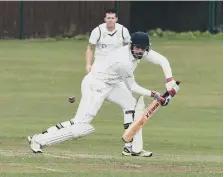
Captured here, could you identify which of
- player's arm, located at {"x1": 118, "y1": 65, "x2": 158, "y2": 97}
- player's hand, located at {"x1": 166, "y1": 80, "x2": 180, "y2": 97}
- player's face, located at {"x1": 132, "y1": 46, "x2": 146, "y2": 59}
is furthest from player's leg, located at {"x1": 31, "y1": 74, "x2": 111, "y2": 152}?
player's hand, located at {"x1": 166, "y1": 80, "x2": 180, "y2": 97}

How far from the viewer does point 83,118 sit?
12.7 meters

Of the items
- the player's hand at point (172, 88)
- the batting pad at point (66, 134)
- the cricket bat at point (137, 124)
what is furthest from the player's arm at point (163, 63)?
the batting pad at point (66, 134)

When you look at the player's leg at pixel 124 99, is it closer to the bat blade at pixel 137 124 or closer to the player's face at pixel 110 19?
the bat blade at pixel 137 124

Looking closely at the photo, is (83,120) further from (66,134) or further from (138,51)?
(138,51)

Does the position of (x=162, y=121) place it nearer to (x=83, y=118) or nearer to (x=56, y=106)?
(x=56, y=106)

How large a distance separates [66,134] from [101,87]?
821 millimetres

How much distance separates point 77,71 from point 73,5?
674 centimetres

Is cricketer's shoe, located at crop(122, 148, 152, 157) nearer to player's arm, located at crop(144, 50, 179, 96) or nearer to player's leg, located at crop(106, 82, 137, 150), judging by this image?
player's leg, located at crop(106, 82, 137, 150)

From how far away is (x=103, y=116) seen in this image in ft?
65.1

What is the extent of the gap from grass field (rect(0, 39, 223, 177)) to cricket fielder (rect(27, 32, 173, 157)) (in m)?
Answer: 0.28

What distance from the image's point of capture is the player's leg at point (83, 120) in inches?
499

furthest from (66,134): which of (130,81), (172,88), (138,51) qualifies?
(172,88)

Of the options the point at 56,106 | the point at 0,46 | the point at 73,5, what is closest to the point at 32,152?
the point at 56,106

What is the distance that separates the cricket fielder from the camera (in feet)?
41.3
